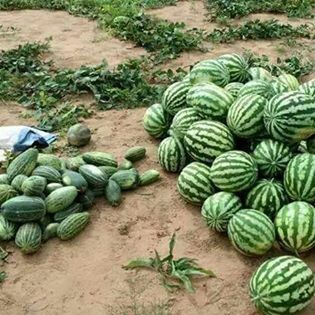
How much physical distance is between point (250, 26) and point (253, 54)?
3.47 ft

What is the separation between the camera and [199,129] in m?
4.41

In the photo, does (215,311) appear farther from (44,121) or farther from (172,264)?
(44,121)

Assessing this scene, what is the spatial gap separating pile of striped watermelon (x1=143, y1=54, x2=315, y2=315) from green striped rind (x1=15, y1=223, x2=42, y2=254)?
1142mm

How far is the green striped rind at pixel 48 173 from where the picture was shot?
4367 mm

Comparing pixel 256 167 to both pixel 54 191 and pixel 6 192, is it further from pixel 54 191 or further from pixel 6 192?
pixel 6 192

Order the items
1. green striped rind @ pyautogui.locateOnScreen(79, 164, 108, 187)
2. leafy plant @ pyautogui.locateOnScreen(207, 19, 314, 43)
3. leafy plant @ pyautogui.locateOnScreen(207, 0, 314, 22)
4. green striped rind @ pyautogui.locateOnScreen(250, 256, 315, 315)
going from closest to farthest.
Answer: green striped rind @ pyautogui.locateOnScreen(250, 256, 315, 315) → green striped rind @ pyautogui.locateOnScreen(79, 164, 108, 187) → leafy plant @ pyautogui.locateOnScreen(207, 19, 314, 43) → leafy plant @ pyautogui.locateOnScreen(207, 0, 314, 22)

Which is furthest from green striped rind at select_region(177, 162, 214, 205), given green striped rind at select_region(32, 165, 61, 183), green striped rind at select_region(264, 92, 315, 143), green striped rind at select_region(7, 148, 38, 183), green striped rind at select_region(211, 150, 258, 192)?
green striped rind at select_region(7, 148, 38, 183)

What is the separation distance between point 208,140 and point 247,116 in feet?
1.15

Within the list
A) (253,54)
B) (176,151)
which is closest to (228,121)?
(176,151)

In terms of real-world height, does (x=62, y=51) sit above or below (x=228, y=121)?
below

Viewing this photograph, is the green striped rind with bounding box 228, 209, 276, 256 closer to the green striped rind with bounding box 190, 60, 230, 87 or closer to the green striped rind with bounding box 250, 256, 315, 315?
the green striped rind with bounding box 250, 256, 315, 315

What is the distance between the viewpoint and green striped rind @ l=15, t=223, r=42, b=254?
396 cm

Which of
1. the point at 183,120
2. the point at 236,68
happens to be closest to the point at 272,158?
the point at 183,120

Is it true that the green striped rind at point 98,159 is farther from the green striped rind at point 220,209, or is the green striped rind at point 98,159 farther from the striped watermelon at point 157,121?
the green striped rind at point 220,209
